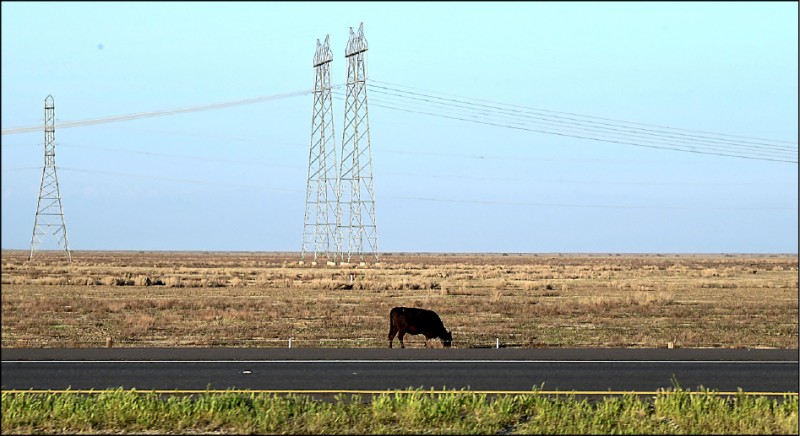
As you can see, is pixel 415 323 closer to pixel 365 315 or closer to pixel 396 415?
pixel 396 415

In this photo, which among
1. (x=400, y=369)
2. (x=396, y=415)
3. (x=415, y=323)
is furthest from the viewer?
(x=415, y=323)

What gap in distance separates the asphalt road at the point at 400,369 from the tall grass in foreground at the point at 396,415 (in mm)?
2114

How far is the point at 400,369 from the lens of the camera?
55.8 feet

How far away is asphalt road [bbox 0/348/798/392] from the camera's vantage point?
49.5 ft

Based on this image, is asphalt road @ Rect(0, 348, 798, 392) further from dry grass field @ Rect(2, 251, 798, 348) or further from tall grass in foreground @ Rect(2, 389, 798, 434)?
dry grass field @ Rect(2, 251, 798, 348)

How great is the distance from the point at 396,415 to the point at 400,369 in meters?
5.35

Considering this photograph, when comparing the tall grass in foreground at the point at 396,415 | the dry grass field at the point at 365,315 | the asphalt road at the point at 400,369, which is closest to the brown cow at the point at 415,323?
the dry grass field at the point at 365,315

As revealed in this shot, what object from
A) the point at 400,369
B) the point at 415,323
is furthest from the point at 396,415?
the point at 415,323

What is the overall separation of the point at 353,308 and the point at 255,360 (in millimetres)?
20524

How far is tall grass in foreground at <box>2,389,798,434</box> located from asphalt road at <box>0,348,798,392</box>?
2114 millimetres

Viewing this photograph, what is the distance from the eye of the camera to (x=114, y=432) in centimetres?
1111

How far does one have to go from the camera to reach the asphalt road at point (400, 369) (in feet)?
49.5

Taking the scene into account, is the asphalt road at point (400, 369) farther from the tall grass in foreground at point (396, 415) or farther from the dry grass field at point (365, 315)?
the dry grass field at point (365, 315)

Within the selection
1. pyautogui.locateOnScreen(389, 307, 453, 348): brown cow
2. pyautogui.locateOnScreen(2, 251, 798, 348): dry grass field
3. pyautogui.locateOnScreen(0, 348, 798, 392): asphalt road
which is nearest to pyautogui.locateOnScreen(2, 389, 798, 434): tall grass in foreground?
pyautogui.locateOnScreen(0, 348, 798, 392): asphalt road
